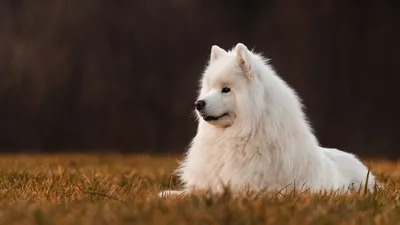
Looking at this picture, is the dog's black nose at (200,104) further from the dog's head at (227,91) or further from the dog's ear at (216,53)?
the dog's ear at (216,53)

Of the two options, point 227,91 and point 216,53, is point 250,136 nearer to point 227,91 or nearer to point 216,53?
point 227,91

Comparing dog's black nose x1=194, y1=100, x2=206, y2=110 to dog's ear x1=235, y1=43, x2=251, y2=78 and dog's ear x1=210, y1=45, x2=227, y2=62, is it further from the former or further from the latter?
dog's ear x1=210, y1=45, x2=227, y2=62

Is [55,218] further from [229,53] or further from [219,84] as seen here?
[229,53]

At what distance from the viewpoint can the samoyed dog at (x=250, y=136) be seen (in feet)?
16.6

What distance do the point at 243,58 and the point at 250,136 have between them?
2.11ft

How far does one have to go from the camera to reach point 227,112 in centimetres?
521

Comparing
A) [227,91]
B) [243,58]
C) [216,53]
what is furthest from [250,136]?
[216,53]

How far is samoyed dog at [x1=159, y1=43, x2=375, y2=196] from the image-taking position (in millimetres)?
5070

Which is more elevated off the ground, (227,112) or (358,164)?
(227,112)

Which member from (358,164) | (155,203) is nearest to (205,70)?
(358,164)

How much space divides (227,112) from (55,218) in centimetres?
241

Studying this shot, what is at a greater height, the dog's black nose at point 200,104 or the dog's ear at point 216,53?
the dog's ear at point 216,53

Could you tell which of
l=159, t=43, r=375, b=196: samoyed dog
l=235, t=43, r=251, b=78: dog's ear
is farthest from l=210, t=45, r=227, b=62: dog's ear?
l=235, t=43, r=251, b=78: dog's ear

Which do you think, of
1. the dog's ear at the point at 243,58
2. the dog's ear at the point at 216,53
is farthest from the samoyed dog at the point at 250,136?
the dog's ear at the point at 216,53
